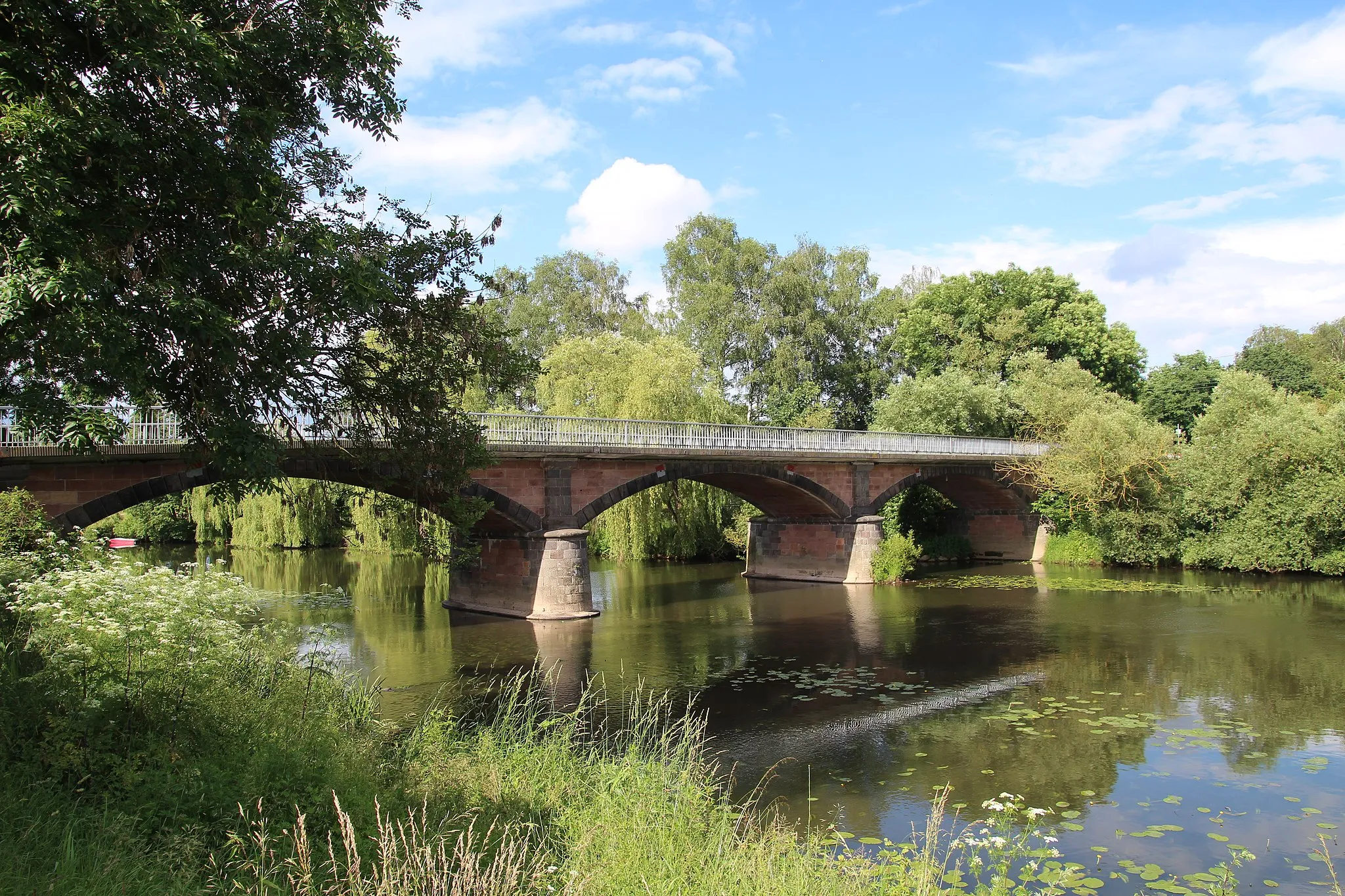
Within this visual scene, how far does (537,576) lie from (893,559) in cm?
1388

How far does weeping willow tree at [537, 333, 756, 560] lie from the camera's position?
33594mm

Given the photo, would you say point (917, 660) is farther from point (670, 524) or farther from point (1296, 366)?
point (1296, 366)

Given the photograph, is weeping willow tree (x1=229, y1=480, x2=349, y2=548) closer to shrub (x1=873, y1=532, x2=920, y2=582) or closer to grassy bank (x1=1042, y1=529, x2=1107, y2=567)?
shrub (x1=873, y1=532, x2=920, y2=582)

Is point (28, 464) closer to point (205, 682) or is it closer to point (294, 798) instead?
point (205, 682)

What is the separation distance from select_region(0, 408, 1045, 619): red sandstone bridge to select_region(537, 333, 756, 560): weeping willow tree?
9.42 ft

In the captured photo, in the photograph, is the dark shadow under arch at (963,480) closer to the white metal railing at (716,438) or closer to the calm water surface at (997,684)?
the white metal railing at (716,438)

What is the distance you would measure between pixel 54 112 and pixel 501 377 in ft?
17.5

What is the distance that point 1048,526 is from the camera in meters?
39.1

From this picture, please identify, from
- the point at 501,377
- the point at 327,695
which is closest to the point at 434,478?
the point at 501,377

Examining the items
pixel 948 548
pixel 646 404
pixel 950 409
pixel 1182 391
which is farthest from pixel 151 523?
pixel 1182 391

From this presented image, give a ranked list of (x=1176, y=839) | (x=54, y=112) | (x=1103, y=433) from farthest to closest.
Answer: (x=1103, y=433) → (x=1176, y=839) → (x=54, y=112)

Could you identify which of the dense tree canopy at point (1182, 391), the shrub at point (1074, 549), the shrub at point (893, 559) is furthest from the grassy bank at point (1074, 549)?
the dense tree canopy at point (1182, 391)

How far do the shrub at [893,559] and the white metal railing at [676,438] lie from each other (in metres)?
3.29

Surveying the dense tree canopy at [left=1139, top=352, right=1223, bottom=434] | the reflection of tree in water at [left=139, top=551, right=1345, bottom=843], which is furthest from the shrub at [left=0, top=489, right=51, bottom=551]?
the dense tree canopy at [left=1139, top=352, right=1223, bottom=434]
